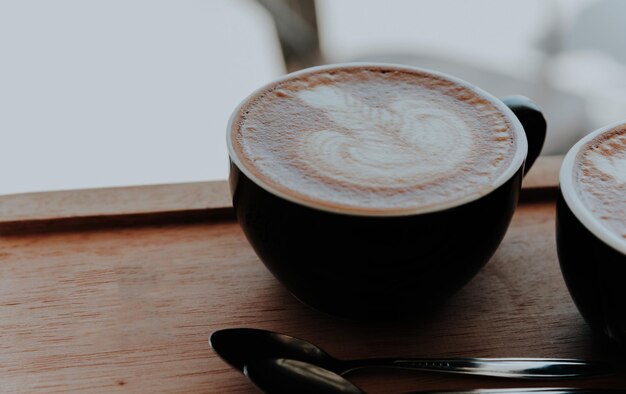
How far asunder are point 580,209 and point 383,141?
182mm

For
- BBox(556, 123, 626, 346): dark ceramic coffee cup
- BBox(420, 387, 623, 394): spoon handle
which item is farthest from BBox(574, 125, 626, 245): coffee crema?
BBox(420, 387, 623, 394): spoon handle

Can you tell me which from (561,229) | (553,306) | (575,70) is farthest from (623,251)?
(575,70)

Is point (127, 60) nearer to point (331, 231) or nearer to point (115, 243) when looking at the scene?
point (115, 243)

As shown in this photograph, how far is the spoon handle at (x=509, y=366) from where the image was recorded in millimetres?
590

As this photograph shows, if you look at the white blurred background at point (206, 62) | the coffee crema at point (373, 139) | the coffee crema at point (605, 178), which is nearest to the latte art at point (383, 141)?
the coffee crema at point (373, 139)

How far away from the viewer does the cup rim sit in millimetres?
511

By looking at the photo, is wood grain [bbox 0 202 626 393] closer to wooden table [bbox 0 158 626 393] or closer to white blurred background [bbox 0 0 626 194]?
wooden table [bbox 0 158 626 393]

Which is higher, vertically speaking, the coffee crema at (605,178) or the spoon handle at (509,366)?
the coffee crema at (605,178)

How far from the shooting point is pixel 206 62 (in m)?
1.94

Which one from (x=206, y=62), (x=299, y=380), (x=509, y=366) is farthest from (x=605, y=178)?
(x=206, y=62)

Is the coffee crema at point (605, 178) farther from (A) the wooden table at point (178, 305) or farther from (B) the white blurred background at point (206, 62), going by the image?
(B) the white blurred background at point (206, 62)

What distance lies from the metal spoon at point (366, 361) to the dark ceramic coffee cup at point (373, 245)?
0.05 meters

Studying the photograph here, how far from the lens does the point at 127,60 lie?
1915 millimetres

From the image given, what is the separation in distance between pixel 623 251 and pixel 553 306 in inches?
7.5
